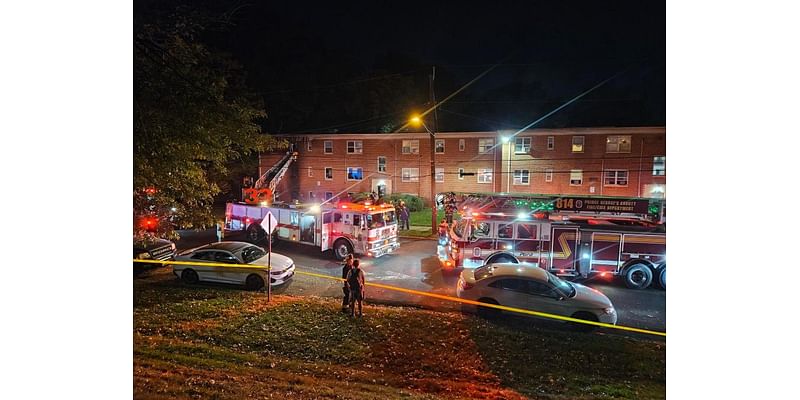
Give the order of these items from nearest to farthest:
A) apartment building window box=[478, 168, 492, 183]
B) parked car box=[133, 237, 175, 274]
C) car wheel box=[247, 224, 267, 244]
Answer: parked car box=[133, 237, 175, 274] → car wheel box=[247, 224, 267, 244] → apartment building window box=[478, 168, 492, 183]

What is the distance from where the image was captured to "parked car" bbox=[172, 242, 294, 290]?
8117mm

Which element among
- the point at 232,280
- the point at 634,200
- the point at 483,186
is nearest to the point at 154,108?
the point at 232,280

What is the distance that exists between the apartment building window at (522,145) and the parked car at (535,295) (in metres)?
9.29

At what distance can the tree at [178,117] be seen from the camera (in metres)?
6.39

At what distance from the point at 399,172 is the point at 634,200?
8483 mm

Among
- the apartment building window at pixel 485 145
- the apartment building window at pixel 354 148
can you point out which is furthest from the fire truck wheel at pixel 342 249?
the apartment building window at pixel 485 145

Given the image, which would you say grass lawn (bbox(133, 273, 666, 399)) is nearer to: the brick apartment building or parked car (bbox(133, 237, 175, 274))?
parked car (bbox(133, 237, 175, 274))

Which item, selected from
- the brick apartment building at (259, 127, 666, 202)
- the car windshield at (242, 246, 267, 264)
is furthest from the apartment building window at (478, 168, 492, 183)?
the car windshield at (242, 246, 267, 264)

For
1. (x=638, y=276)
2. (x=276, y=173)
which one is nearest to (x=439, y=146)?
(x=276, y=173)

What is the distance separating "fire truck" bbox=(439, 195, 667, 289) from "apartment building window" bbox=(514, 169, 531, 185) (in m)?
6.32

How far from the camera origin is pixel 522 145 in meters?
15.6

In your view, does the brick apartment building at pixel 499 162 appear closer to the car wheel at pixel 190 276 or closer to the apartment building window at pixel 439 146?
the apartment building window at pixel 439 146

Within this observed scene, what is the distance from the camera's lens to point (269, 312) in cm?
693

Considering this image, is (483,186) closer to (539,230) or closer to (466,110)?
(539,230)
